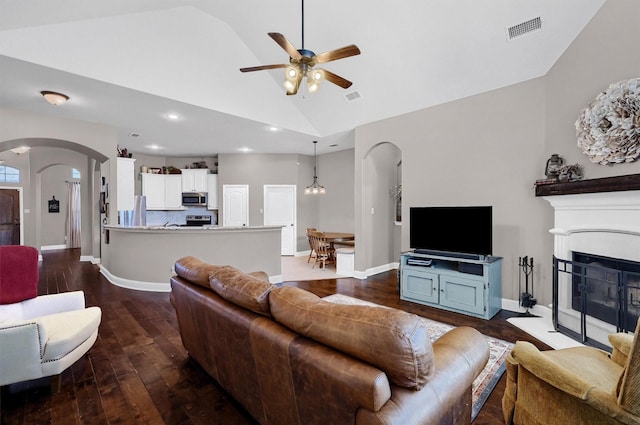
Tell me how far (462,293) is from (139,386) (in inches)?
141

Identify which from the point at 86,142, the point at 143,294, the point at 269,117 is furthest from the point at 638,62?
the point at 86,142

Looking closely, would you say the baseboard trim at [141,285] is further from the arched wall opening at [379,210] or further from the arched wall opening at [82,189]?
the arched wall opening at [379,210]

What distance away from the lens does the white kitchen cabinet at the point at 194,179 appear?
8.39 m

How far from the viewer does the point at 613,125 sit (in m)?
2.61

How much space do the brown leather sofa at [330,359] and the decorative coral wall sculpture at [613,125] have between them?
244cm

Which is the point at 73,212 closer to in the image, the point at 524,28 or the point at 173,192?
the point at 173,192

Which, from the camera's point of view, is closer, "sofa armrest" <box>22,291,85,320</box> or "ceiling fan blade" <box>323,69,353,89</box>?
"sofa armrest" <box>22,291,85,320</box>

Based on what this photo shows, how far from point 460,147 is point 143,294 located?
537 centimetres

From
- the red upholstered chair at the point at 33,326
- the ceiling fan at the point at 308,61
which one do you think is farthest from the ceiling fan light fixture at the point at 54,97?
the ceiling fan at the point at 308,61

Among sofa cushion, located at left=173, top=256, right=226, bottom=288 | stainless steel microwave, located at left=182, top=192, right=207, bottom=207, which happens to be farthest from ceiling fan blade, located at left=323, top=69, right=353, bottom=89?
stainless steel microwave, located at left=182, top=192, right=207, bottom=207

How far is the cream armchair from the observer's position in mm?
1141

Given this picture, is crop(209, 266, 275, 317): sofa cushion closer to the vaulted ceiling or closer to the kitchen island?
the kitchen island

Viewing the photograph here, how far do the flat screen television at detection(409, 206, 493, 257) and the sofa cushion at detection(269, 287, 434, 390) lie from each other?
3033 mm

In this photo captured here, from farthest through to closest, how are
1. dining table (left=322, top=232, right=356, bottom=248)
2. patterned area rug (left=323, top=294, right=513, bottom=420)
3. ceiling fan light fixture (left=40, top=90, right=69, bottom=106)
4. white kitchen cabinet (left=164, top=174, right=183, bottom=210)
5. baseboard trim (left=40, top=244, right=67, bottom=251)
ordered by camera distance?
1. baseboard trim (left=40, top=244, right=67, bottom=251)
2. white kitchen cabinet (left=164, top=174, right=183, bottom=210)
3. dining table (left=322, top=232, right=356, bottom=248)
4. ceiling fan light fixture (left=40, top=90, right=69, bottom=106)
5. patterned area rug (left=323, top=294, right=513, bottom=420)
